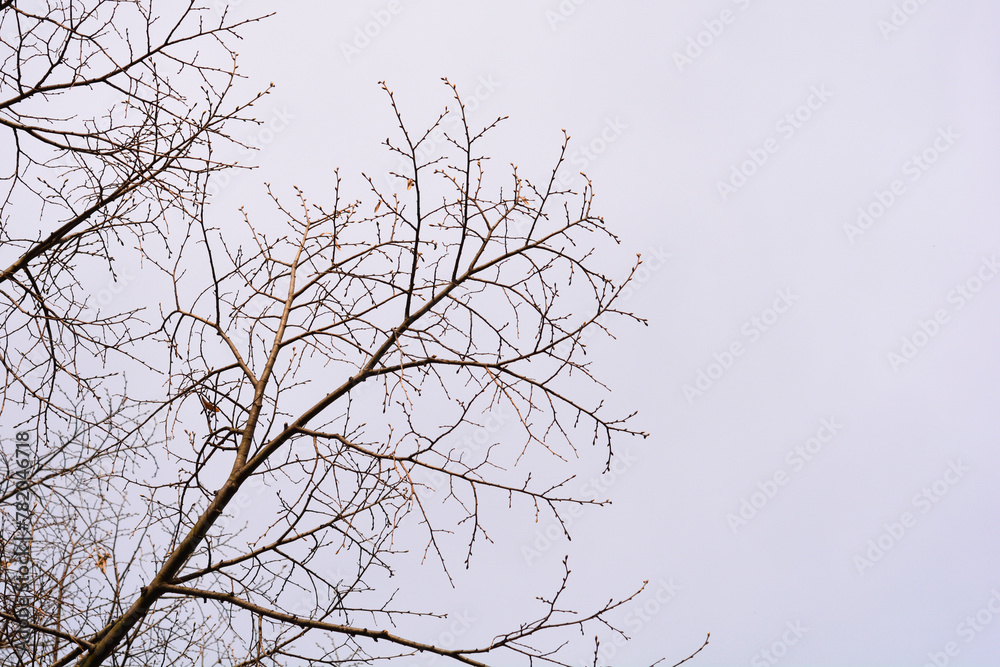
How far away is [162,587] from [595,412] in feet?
Result: 6.70

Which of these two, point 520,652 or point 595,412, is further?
point 595,412

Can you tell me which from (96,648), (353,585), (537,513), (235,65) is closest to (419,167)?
(235,65)

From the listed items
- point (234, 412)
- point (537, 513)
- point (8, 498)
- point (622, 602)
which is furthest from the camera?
point (8, 498)

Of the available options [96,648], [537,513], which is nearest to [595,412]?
[537,513]

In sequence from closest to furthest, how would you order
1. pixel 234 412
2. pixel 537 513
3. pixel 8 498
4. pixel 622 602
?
pixel 622 602
pixel 537 513
pixel 234 412
pixel 8 498

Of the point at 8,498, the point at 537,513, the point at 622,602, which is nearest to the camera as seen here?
the point at 622,602

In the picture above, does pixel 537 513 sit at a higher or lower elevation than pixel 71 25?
lower

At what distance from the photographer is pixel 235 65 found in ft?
14.4

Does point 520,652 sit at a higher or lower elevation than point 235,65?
lower

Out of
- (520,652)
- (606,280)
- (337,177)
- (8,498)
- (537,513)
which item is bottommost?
(520,652)

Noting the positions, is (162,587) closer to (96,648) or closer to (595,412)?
(96,648)

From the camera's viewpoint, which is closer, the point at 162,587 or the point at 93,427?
the point at 162,587

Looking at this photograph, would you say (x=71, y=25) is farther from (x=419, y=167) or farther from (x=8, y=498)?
(x=8, y=498)

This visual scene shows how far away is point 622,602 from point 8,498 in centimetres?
311
